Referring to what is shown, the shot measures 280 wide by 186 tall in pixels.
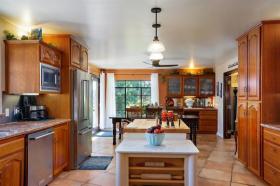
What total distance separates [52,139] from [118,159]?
1.84 m

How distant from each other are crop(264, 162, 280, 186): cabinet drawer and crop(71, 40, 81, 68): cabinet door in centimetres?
358

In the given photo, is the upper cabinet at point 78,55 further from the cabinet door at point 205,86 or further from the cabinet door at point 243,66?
the cabinet door at point 205,86

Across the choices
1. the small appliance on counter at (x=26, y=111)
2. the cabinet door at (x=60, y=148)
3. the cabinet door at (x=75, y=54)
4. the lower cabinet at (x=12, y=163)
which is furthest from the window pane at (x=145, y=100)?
the lower cabinet at (x=12, y=163)

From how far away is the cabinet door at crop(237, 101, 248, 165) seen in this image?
445cm

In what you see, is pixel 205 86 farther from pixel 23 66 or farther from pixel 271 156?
pixel 23 66

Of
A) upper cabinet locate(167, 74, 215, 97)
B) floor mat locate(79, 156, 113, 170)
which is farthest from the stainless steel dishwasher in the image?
upper cabinet locate(167, 74, 215, 97)

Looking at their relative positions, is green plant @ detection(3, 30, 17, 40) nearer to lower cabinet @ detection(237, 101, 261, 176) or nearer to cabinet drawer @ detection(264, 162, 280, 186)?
lower cabinet @ detection(237, 101, 261, 176)

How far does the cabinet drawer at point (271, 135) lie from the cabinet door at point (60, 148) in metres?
3.14

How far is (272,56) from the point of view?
378 cm

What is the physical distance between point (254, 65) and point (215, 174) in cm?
191

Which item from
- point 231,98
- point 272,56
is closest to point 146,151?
point 272,56

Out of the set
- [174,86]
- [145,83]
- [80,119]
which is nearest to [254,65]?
[80,119]

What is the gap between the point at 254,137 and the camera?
406cm

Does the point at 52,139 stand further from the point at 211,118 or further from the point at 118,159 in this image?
the point at 211,118
